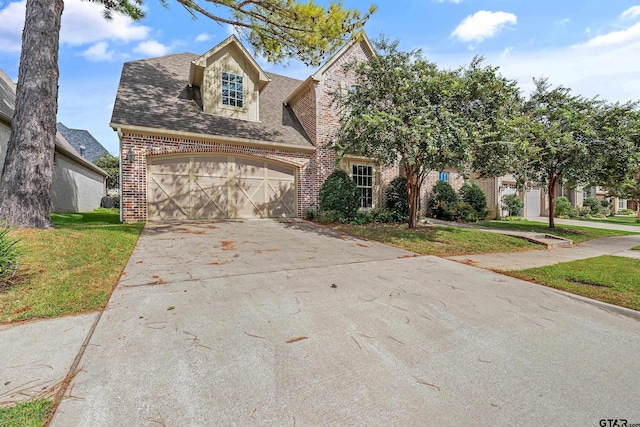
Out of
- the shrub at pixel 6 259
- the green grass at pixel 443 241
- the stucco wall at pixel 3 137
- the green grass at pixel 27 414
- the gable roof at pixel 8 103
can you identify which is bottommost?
the green grass at pixel 27 414

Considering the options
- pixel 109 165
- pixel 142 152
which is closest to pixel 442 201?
pixel 142 152

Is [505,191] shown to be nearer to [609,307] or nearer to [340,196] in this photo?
[340,196]

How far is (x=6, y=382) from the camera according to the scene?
194 centimetres

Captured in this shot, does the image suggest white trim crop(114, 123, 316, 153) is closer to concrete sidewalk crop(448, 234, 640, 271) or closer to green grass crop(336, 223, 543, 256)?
green grass crop(336, 223, 543, 256)

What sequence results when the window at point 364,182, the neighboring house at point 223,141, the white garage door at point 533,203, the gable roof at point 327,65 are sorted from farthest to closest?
1. the white garage door at point 533,203
2. the window at point 364,182
3. the gable roof at point 327,65
4. the neighboring house at point 223,141

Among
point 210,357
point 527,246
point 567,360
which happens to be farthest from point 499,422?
point 527,246

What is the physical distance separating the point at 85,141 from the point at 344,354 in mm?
37738

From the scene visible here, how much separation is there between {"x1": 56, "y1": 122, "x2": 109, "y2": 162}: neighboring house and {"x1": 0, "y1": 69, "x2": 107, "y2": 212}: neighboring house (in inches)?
505

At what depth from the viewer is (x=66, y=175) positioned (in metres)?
14.1

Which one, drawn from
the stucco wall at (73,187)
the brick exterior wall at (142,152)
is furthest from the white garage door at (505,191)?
the stucco wall at (73,187)

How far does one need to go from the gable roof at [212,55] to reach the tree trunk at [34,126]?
4638 millimetres

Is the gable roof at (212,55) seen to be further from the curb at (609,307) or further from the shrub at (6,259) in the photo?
the curb at (609,307)

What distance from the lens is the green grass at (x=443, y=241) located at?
737cm

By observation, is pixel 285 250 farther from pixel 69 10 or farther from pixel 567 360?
pixel 69 10
